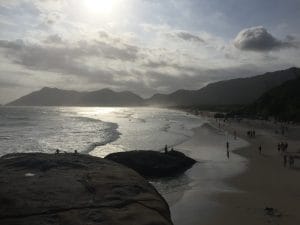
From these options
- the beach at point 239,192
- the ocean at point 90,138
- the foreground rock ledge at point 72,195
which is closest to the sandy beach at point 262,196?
the beach at point 239,192

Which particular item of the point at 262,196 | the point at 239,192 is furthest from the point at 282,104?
the point at 262,196

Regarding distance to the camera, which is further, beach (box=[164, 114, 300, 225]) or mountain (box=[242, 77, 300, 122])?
mountain (box=[242, 77, 300, 122])

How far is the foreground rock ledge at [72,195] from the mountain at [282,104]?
8056 cm

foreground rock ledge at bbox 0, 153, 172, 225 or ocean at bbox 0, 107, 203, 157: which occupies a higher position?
foreground rock ledge at bbox 0, 153, 172, 225

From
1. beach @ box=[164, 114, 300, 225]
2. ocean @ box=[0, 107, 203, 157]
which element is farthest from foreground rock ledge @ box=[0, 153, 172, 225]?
ocean @ box=[0, 107, 203, 157]

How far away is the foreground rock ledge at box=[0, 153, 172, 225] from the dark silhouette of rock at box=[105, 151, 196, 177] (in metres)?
16.5

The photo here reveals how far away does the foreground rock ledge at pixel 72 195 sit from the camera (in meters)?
7.09

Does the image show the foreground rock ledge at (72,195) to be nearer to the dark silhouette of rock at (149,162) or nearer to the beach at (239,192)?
the beach at (239,192)

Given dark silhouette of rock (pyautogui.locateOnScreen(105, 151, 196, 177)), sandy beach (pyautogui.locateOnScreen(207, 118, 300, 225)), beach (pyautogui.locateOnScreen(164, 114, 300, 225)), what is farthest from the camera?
dark silhouette of rock (pyautogui.locateOnScreen(105, 151, 196, 177))

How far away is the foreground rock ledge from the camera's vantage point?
23.3 ft

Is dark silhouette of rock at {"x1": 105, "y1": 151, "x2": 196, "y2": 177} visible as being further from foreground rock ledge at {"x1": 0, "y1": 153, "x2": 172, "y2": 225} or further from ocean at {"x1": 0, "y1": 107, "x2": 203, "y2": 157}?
foreground rock ledge at {"x1": 0, "y1": 153, "x2": 172, "y2": 225}

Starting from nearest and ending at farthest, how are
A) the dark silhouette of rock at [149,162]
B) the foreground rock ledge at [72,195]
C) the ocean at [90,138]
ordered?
the foreground rock ledge at [72,195] < the dark silhouette of rock at [149,162] < the ocean at [90,138]

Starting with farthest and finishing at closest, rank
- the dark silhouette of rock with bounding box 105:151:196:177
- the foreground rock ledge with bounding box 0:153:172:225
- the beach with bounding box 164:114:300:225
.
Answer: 1. the dark silhouette of rock with bounding box 105:151:196:177
2. the beach with bounding box 164:114:300:225
3. the foreground rock ledge with bounding box 0:153:172:225

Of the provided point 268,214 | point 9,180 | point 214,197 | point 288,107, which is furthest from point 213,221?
point 288,107
